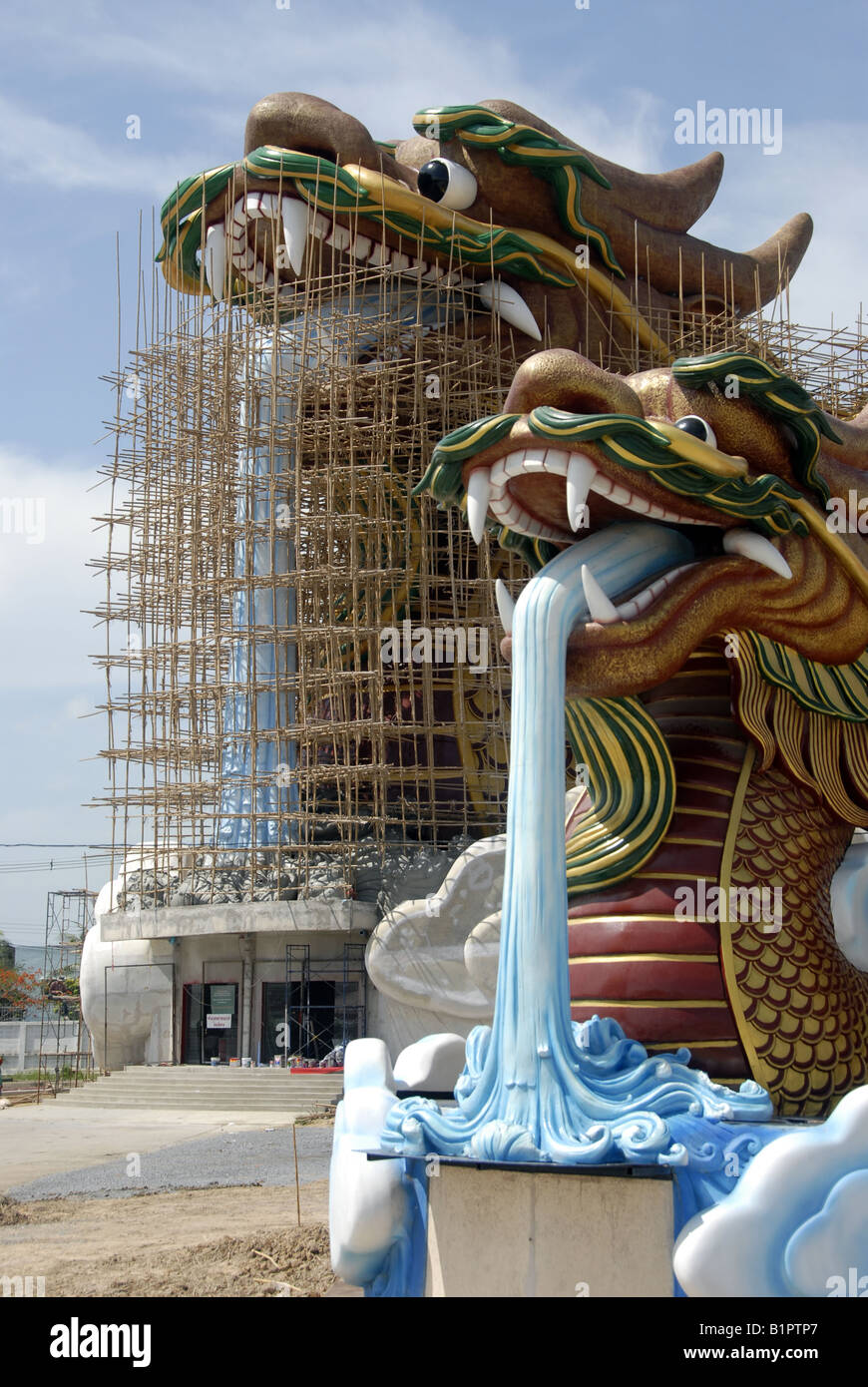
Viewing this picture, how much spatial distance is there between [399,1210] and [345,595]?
1654 cm

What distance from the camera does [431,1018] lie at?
17641mm

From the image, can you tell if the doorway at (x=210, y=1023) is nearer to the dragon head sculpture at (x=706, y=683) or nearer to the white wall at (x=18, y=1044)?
the white wall at (x=18, y=1044)

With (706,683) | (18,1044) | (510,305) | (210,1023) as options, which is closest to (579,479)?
(706,683)

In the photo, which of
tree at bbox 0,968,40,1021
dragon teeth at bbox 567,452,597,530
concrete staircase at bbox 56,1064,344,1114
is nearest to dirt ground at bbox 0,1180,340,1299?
dragon teeth at bbox 567,452,597,530

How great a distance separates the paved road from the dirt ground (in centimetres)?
43

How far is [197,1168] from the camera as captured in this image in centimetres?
1272

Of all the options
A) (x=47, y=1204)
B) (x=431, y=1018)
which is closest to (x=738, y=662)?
(x=47, y=1204)
